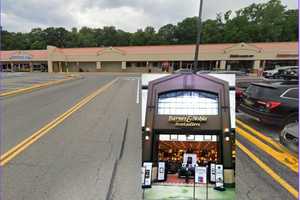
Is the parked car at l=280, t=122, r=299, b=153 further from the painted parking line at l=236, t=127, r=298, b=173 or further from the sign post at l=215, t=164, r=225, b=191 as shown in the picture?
the sign post at l=215, t=164, r=225, b=191

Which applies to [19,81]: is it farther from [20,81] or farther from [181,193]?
[181,193]

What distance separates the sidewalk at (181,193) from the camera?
2.89 m

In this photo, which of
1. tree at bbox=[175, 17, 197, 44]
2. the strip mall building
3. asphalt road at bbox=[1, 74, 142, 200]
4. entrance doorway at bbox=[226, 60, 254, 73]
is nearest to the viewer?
asphalt road at bbox=[1, 74, 142, 200]

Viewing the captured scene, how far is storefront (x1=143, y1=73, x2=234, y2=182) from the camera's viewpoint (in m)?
2.94

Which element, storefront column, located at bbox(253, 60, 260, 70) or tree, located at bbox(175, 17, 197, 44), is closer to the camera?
storefront column, located at bbox(253, 60, 260, 70)

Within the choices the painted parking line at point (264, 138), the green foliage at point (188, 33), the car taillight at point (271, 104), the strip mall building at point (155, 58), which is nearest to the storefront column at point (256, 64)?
the strip mall building at point (155, 58)

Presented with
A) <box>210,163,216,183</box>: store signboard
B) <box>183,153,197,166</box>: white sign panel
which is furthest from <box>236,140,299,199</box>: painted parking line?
<box>183,153,197,166</box>: white sign panel

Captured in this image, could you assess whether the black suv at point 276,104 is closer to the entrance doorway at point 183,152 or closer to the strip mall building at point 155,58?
the entrance doorway at point 183,152

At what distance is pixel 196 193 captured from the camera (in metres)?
2.94

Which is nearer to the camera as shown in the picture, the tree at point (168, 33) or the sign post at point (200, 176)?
the sign post at point (200, 176)

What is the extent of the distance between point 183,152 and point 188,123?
1.33 feet

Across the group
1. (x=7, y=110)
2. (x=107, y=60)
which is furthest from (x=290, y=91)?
(x=107, y=60)

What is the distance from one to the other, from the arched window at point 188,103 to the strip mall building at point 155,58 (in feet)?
142

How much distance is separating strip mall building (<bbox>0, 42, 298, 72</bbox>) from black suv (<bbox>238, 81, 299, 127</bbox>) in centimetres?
3935
